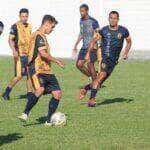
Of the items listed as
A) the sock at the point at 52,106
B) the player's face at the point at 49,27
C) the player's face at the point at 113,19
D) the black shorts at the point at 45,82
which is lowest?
the sock at the point at 52,106

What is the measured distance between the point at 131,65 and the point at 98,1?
5476 millimetres

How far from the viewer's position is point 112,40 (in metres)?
15.0

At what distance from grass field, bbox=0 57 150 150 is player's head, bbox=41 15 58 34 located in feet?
5.25

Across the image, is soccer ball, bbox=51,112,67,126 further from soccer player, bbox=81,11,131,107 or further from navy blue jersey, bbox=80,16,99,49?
navy blue jersey, bbox=80,16,99,49

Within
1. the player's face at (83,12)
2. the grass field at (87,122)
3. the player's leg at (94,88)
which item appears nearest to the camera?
the grass field at (87,122)

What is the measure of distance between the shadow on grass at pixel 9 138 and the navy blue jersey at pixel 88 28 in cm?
733

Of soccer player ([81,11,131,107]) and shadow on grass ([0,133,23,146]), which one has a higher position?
soccer player ([81,11,131,107])

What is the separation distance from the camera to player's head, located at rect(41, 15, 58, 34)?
1198cm

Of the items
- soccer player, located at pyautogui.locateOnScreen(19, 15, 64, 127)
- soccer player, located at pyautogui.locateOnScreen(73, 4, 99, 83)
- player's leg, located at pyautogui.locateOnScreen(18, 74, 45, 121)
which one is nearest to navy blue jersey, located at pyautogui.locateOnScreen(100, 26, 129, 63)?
soccer player, located at pyautogui.locateOnScreen(19, 15, 64, 127)

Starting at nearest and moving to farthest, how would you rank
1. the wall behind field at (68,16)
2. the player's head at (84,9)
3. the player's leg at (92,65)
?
the player's head at (84,9) → the player's leg at (92,65) → the wall behind field at (68,16)

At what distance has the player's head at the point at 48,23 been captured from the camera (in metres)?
12.0

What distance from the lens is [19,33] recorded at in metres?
16.2

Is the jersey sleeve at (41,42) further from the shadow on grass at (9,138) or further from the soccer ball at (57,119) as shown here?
the shadow on grass at (9,138)

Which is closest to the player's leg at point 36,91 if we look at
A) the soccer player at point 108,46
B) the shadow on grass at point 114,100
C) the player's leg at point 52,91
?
the player's leg at point 52,91
